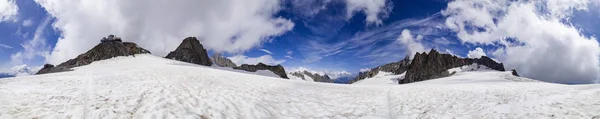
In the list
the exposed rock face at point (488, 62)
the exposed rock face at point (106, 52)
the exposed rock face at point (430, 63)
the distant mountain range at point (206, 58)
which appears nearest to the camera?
the exposed rock face at point (106, 52)

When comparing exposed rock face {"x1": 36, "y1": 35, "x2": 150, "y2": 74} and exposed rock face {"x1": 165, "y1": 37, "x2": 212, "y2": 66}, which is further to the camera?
exposed rock face {"x1": 165, "y1": 37, "x2": 212, "y2": 66}

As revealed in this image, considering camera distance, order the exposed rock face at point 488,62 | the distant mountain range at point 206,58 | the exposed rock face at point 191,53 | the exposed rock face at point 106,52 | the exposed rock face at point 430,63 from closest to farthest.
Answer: the exposed rock face at point 106,52
the distant mountain range at point 206,58
the exposed rock face at point 430,63
the exposed rock face at point 191,53
the exposed rock face at point 488,62

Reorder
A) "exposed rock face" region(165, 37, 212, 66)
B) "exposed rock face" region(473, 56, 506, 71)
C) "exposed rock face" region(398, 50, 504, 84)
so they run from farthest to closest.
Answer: "exposed rock face" region(473, 56, 506, 71)
"exposed rock face" region(165, 37, 212, 66)
"exposed rock face" region(398, 50, 504, 84)

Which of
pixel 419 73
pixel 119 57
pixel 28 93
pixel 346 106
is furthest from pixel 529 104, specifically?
pixel 419 73

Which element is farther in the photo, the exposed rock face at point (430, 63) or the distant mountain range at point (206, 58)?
the exposed rock face at point (430, 63)

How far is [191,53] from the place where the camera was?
502 ft

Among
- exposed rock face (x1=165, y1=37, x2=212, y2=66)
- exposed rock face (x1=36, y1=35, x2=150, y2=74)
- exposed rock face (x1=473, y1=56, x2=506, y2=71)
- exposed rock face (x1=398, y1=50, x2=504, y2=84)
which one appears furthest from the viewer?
exposed rock face (x1=473, y1=56, x2=506, y2=71)

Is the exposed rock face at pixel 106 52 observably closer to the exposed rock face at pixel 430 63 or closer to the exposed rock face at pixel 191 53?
the exposed rock face at pixel 191 53

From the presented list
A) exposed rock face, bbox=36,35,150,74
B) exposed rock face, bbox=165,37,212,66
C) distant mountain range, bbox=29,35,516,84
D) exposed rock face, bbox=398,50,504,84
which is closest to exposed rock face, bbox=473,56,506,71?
distant mountain range, bbox=29,35,516,84

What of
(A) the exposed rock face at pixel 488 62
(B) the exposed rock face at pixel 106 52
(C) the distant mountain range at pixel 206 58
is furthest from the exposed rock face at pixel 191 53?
(A) the exposed rock face at pixel 488 62

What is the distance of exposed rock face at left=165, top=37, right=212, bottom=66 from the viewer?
147750mm

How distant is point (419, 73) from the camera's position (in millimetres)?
139875

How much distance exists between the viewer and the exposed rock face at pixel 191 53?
14775 cm

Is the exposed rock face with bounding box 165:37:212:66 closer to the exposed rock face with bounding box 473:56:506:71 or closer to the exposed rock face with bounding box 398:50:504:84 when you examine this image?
the exposed rock face with bounding box 398:50:504:84
